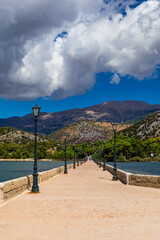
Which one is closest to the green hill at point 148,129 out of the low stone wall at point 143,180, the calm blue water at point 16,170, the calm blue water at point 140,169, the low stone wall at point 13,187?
the calm blue water at point 140,169

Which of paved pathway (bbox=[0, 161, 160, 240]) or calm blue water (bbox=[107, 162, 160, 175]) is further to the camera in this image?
calm blue water (bbox=[107, 162, 160, 175])

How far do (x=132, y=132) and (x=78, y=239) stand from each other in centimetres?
18525

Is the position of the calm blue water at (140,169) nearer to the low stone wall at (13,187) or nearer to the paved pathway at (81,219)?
the low stone wall at (13,187)

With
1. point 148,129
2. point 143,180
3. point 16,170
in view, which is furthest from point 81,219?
point 148,129

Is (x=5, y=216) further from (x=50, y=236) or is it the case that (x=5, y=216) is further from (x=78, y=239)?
(x=78, y=239)

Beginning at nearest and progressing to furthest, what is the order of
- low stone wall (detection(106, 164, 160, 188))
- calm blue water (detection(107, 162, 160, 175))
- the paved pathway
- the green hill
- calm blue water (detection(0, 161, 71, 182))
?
the paved pathway → low stone wall (detection(106, 164, 160, 188)) → calm blue water (detection(0, 161, 71, 182)) → calm blue water (detection(107, 162, 160, 175)) → the green hill

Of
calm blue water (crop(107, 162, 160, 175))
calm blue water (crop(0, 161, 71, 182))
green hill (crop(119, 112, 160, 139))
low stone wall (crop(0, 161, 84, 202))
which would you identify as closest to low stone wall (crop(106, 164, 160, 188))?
low stone wall (crop(0, 161, 84, 202))

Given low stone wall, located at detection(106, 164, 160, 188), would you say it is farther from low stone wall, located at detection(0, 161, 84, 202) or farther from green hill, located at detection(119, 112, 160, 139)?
green hill, located at detection(119, 112, 160, 139)

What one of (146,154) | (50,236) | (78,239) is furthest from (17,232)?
(146,154)

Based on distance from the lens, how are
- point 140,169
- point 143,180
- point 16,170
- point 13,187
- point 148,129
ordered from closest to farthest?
point 13,187, point 143,180, point 140,169, point 16,170, point 148,129

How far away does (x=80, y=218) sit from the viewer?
7.70 metres

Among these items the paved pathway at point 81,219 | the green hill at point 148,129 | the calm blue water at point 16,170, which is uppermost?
the green hill at point 148,129

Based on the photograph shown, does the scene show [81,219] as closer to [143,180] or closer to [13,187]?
[13,187]

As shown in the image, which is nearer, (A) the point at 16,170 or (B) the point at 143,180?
(B) the point at 143,180
